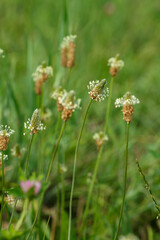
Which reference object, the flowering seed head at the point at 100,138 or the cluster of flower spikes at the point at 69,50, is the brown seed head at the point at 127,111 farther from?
the cluster of flower spikes at the point at 69,50

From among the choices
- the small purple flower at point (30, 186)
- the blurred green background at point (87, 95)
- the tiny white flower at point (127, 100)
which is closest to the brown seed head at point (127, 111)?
the tiny white flower at point (127, 100)

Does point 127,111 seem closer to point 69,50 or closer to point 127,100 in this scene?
point 127,100

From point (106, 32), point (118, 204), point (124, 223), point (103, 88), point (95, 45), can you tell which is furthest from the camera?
point (106, 32)

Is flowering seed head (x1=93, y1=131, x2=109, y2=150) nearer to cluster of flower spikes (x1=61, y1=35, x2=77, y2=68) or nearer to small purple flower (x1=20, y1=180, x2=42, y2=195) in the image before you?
cluster of flower spikes (x1=61, y1=35, x2=77, y2=68)

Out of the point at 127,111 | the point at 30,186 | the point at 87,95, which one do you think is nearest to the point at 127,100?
the point at 127,111

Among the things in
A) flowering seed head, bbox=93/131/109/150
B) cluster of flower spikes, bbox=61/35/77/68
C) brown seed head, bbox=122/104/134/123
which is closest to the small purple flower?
brown seed head, bbox=122/104/134/123

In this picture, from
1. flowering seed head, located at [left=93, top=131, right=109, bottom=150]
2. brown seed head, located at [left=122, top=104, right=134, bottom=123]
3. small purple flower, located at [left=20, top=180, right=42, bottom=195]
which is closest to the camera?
small purple flower, located at [left=20, top=180, right=42, bottom=195]

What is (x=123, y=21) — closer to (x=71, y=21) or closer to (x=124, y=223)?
(x=71, y=21)

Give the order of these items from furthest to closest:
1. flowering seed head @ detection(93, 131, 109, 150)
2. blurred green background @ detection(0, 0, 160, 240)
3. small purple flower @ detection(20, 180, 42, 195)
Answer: blurred green background @ detection(0, 0, 160, 240), flowering seed head @ detection(93, 131, 109, 150), small purple flower @ detection(20, 180, 42, 195)

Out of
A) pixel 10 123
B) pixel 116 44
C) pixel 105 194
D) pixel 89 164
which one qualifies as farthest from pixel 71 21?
pixel 116 44
